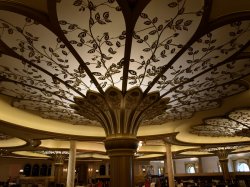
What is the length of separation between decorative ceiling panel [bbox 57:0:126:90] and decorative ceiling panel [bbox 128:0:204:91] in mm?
266

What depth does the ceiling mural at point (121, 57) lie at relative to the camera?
112 inches

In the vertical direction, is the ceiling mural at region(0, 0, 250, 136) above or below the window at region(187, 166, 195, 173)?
above

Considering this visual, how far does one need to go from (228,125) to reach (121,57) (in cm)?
755

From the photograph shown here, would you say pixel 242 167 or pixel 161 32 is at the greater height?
pixel 161 32

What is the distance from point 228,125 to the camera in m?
9.48

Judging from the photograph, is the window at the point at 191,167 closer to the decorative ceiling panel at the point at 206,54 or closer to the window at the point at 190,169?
the window at the point at 190,169

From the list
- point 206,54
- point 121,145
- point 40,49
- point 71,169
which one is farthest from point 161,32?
point 71,169

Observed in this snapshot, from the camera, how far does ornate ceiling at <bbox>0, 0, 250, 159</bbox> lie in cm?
281

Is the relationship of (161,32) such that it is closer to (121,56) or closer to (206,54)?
(121,56)

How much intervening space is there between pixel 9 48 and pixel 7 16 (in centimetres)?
81

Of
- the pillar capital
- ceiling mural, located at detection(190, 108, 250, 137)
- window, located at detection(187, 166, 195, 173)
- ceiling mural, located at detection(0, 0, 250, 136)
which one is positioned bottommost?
window, located at detection(187, 166, 195, 173)

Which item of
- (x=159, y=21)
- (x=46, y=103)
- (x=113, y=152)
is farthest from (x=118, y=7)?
(x=46, y=103)

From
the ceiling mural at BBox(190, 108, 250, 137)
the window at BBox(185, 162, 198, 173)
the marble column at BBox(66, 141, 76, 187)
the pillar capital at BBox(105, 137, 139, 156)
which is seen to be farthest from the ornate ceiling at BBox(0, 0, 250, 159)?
the window at BBox(185, 162, 198, 173)

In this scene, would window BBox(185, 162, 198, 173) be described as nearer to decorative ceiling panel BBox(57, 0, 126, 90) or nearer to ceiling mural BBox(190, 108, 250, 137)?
ceiling mural BBox(190, 108, 250, 137)
